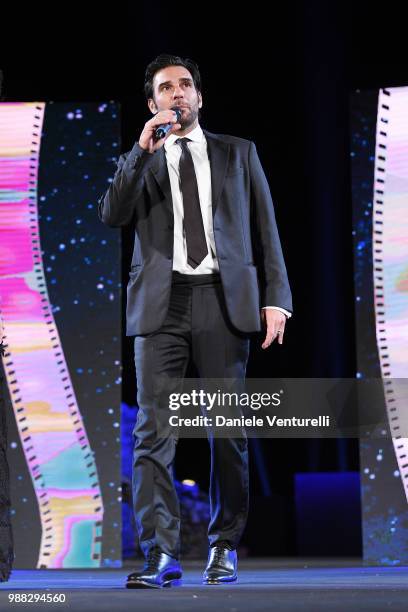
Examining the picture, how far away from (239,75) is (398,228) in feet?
5.49

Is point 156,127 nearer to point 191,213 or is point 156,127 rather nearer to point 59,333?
point 191,213

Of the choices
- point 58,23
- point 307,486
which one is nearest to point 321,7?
point 58,23

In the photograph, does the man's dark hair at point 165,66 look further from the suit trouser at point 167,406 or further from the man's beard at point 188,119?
the suit trouser at point 167,406

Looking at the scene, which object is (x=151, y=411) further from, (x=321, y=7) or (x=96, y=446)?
(x=321, y=7)

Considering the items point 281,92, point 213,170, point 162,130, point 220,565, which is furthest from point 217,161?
point 281,92

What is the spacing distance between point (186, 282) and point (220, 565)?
0.76 metres

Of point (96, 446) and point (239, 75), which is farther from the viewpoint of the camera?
point (239, 75)

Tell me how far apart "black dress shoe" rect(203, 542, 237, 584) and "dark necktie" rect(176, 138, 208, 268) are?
76 cm

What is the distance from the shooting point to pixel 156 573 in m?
2.31

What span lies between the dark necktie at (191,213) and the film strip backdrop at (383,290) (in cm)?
122

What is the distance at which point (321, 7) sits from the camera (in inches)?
178

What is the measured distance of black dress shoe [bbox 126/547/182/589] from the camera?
2275 mm

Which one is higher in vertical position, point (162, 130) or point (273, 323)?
point (162, 130)

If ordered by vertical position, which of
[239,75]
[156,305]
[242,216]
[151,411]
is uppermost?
[239,75]
